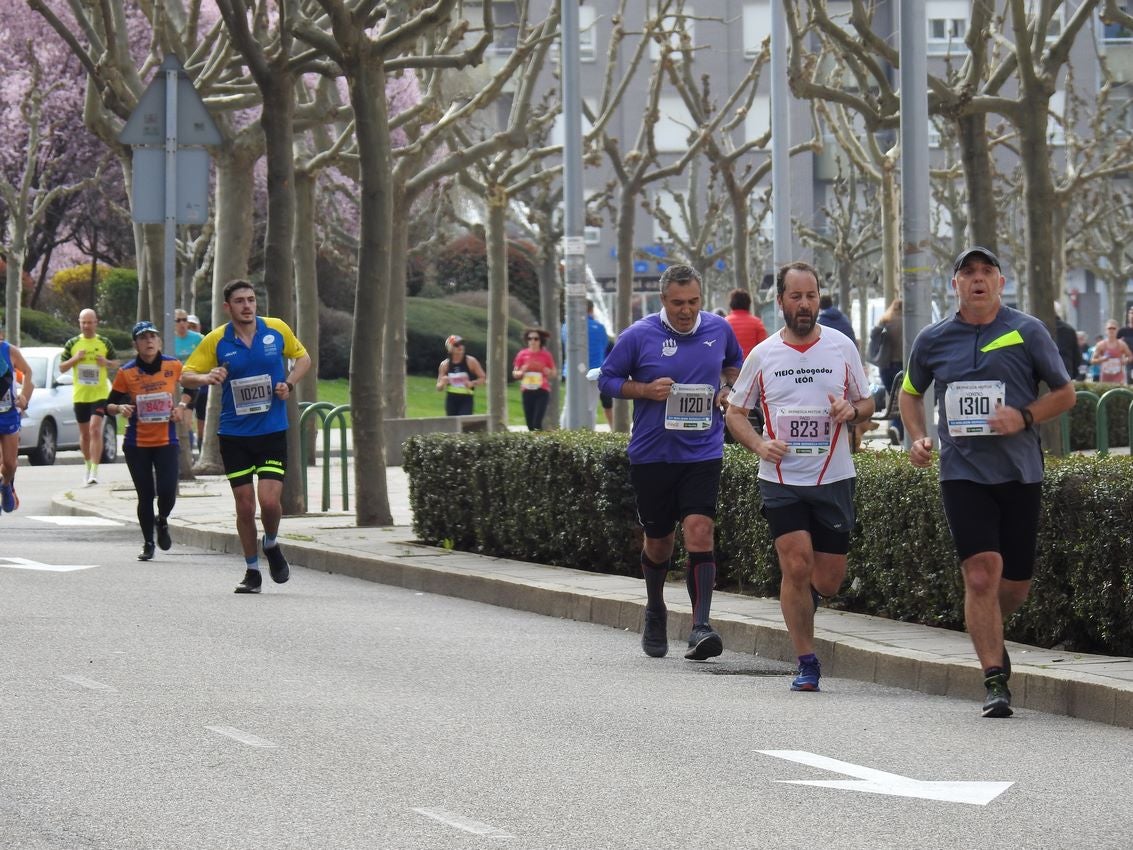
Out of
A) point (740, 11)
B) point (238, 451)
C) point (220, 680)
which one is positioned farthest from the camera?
point (740, 11)

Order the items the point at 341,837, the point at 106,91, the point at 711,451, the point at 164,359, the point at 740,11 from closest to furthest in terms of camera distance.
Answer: the point at 341,837 → the point at 711,451 → the point at 164,359 → the point at 106,91 → the point at 740,11

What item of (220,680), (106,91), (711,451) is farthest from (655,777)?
(106,91)

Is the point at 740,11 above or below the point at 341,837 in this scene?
above

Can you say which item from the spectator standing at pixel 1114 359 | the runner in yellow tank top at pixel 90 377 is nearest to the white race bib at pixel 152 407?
the runner in yellow tank top at pixel 90 377

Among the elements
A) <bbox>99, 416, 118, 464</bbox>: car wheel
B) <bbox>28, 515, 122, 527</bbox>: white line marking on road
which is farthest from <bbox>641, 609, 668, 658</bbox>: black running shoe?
<bbox>99, 416, 118, 464</bbox>: car wheel

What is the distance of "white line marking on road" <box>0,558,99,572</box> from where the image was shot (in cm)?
1472

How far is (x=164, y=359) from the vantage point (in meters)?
16.3

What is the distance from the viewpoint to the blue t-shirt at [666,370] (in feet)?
34.1

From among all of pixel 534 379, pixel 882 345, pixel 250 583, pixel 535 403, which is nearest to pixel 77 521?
pixel 250 583

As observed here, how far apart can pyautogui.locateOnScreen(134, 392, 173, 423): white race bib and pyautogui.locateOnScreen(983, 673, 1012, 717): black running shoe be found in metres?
8.71

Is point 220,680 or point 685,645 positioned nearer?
point 220,680

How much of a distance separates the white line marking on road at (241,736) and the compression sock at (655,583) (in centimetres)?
298

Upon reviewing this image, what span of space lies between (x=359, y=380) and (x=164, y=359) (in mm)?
1458

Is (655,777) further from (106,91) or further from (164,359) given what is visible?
(106,91)
